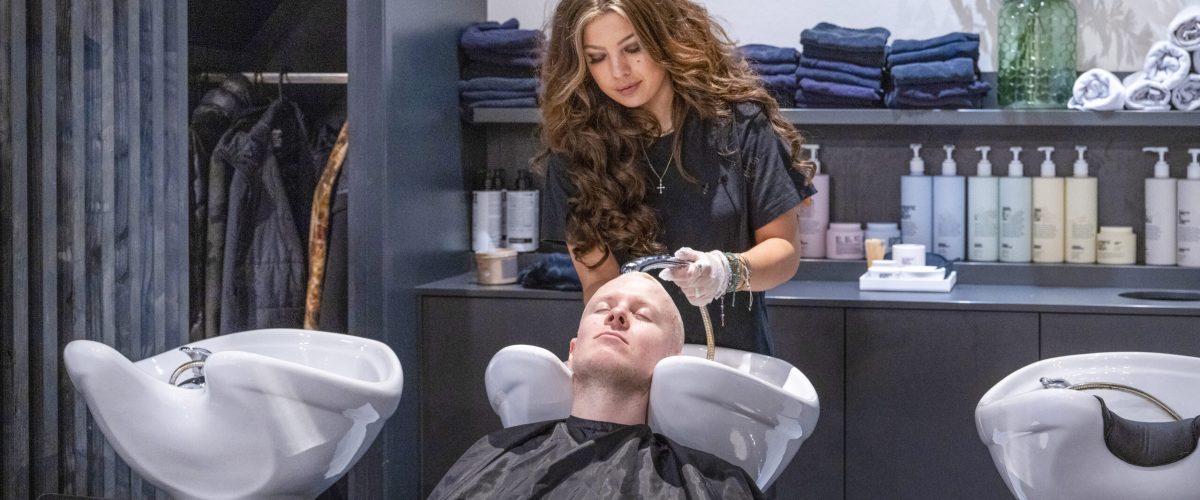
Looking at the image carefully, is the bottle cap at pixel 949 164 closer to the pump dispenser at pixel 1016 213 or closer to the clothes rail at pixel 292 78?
the pump dispenser at pixel 1016 213

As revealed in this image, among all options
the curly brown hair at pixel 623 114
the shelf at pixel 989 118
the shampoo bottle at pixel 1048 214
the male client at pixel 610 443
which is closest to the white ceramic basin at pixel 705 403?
the male client at pixel 610 443

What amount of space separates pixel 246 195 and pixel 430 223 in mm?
672

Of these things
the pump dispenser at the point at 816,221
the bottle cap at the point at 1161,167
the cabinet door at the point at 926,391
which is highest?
the bottle cap at the point at 1161,167

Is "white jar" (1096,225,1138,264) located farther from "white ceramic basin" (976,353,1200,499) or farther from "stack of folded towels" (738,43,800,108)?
"white ceramic basin" (976,353,1200,499)

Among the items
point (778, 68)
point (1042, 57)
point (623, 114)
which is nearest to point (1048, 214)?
point (1042, 57)

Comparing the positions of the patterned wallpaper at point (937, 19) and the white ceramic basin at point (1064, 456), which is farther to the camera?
the patterned wallpaper at point (937, 19)

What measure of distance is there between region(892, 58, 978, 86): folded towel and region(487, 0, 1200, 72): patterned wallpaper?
29cm

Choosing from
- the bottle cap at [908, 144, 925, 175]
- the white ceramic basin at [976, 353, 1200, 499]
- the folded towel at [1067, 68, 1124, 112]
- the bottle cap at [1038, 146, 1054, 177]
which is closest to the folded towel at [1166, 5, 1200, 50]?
the folded towel at [1067, 68, 1124, 112]

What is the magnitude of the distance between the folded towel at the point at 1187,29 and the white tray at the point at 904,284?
31.0 inches

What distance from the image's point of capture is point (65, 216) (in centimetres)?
217

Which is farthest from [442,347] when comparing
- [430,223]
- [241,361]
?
[241,361]

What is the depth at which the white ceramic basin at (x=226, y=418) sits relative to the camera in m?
1.85

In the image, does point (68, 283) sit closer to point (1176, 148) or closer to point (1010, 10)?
point (1010, 10)

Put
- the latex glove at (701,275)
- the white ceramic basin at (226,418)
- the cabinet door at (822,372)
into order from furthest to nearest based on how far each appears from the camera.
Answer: the cabinet door at (822,372) < the latex glove at (701,275) < the white ceramic basin at (226,418)
